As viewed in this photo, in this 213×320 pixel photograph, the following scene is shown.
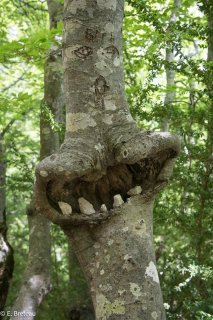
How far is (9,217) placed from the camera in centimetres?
974

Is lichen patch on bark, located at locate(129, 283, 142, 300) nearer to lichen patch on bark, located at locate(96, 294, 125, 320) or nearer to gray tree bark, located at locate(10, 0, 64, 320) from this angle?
lichen patch on bark, located at locate(96, 294, 125, 320)

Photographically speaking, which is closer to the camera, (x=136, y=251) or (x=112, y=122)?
(x=136, y=251)

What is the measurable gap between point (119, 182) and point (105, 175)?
87 millimetres

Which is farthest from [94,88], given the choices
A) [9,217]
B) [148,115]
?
[9,217]

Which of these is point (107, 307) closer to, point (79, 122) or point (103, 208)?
point (103, 208)

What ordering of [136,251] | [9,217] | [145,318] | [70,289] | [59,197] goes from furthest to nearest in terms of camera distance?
[9,217]
[70,289]
[59,197]
[136,251]
[145,318]

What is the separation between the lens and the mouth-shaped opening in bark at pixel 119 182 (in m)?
1.90

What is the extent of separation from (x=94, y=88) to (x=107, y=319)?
1.20m

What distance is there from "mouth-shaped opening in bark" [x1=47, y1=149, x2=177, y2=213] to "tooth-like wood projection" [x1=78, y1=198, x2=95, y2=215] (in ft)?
0.09

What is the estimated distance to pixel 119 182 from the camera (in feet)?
6.46

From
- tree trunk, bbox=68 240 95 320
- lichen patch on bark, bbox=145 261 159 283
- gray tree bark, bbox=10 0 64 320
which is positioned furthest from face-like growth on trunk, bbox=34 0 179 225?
tree trunk, bbox=68 240 95 320

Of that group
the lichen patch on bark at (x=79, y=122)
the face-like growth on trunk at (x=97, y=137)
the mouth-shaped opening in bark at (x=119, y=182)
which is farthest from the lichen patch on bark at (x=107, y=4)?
the mouth-shaped opening in bark at (x=119, y=182)

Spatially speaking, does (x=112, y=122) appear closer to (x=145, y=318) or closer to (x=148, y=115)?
(x=145, y=318)

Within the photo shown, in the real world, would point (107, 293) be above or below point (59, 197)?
below
